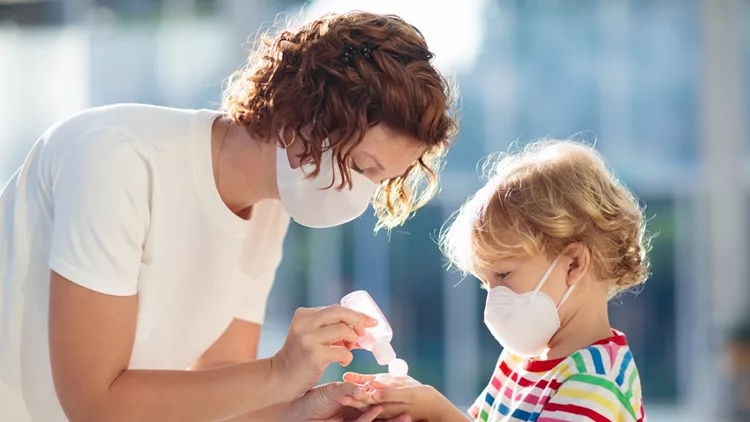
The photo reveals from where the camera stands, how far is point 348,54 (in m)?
1.45

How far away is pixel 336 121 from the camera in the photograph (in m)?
1.44

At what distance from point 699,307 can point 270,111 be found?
4090 mm

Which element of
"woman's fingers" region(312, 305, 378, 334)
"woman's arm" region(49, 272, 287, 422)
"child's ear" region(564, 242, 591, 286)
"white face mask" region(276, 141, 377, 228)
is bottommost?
"woman's arm" region(49, 272, 287, 422)

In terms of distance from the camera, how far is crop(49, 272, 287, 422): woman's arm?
135cm

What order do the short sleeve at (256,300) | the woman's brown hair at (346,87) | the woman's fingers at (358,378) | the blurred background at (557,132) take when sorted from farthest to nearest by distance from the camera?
the blurred background at (557,132) < the short sleeve at (256,300) < the woman's fingers at (358,378) < the woman's brown hair at (346,87)

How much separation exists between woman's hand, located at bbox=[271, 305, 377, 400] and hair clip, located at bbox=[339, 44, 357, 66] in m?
0.37

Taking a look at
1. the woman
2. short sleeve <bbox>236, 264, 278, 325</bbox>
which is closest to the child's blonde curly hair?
the woman

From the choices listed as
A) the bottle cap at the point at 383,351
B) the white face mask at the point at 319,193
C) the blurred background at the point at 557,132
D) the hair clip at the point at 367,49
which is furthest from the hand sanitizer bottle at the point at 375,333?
the blurred background at the point at 557,132

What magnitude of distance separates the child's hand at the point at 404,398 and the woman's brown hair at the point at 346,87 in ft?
1.08

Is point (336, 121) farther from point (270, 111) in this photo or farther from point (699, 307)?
point (699, 307)

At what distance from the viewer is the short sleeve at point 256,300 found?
5.75 feet

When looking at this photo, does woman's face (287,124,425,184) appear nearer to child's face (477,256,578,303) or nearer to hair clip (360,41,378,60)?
hair clip (360,41,378,60)

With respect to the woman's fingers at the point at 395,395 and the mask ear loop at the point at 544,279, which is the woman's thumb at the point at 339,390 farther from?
the mask ear loop at the point at 544,279

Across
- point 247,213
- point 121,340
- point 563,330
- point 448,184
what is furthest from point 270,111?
point 448,184
